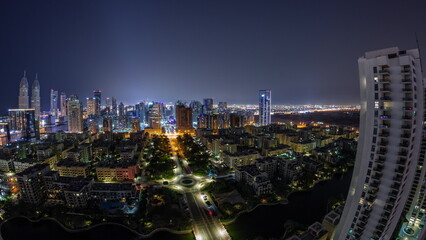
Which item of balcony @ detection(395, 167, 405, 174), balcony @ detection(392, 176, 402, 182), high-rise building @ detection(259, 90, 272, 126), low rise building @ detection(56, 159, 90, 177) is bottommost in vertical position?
low rise building @ detection(56, 159, 90, 177)

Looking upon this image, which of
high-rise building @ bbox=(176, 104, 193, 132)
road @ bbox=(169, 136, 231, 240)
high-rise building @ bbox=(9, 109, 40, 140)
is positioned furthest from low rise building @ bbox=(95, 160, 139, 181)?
high-rise building @ bbox=(9, 109, 40, 140)

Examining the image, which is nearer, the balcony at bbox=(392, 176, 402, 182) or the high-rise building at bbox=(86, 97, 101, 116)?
the balcony at bbox=(392, 176, 402, 182)

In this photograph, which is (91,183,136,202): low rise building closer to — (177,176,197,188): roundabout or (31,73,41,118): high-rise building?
(177,176,197,188): roundabout

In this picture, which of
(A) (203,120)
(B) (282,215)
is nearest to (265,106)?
(A) (203,120)

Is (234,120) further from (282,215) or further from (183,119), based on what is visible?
(282,215)

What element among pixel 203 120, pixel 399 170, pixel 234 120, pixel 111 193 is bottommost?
pixel 111 193

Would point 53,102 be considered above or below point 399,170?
above

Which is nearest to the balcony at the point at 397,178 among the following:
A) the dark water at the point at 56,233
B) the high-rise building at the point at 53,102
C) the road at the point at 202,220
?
the road at the point at 202,220

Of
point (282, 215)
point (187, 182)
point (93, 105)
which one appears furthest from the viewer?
point (93, 105)
